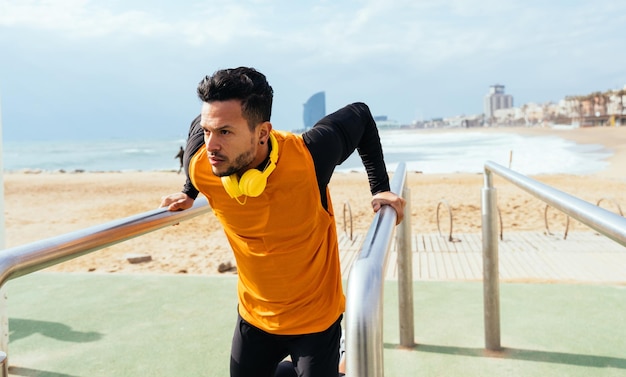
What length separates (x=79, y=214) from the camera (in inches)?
631

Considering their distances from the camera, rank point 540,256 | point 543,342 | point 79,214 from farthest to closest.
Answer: point 79,214
point 540,256
point 543,342

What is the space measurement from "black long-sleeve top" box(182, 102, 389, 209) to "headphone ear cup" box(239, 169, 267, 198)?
0.22 meters

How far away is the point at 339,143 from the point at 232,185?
40cm

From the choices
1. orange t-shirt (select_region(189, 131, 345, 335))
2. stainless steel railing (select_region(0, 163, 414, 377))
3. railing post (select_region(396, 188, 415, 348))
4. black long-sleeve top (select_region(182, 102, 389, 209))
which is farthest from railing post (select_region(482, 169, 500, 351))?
orange t-shirt (select_region(189, 131, 345, 335))

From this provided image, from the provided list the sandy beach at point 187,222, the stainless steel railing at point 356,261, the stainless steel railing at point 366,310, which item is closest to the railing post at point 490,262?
the stainless steel railing at point 356,261

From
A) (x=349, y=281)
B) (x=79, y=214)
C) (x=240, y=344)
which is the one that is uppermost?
(x=349, y=281)

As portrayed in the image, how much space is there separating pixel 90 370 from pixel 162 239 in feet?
25.6

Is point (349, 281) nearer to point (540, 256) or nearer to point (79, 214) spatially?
point (540, 256)

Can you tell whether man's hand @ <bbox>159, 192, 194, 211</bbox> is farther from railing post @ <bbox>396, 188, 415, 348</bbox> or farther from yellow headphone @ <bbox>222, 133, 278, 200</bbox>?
railing post @ <bbox>396, 188, 415, 348</bbox>

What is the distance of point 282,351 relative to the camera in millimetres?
1992

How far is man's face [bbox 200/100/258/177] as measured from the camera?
1545 millimetres

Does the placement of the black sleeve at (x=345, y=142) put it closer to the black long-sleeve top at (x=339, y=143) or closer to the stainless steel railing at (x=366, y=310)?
the black long-sleeve top at (x=339, y=143)

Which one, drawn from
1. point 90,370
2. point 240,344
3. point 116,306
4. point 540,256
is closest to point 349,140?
point 240,344

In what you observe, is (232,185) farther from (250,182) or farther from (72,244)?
(72,244)
